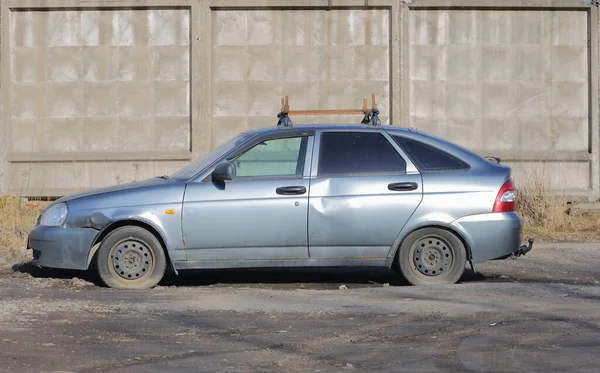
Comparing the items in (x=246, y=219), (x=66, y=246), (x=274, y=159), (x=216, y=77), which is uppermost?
(x=216, y=77)

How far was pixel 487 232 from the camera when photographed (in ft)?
31.5

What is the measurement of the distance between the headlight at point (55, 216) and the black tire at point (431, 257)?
320cm

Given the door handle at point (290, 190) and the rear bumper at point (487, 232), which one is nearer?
the door handle at point (290, 190)

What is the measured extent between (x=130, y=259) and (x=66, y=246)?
0.60 meters

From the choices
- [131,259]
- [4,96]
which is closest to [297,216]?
[131,259]

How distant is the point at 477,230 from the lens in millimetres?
9609

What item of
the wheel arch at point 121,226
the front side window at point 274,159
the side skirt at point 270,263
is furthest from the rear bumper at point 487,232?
the wheel arch at point 121,226

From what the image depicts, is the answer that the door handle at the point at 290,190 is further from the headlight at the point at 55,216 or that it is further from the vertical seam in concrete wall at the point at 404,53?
the vertical seam in concrete wall at the point at 404,53

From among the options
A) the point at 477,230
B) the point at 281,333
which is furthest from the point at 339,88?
the point at 281,333

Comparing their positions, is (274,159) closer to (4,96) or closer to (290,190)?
(290,190)

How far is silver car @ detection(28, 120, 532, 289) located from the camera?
944cm

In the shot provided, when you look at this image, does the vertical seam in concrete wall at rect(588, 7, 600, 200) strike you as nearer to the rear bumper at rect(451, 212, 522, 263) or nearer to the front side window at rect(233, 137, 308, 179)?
the rear bumper at rect(451, 212, 522, 263)

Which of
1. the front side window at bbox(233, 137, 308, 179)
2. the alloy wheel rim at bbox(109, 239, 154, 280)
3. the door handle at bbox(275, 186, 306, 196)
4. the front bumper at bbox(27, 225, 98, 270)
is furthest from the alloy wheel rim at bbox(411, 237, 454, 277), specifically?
the front bumper at bbox(27, 225, 98, 270)

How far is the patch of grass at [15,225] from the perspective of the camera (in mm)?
11691
